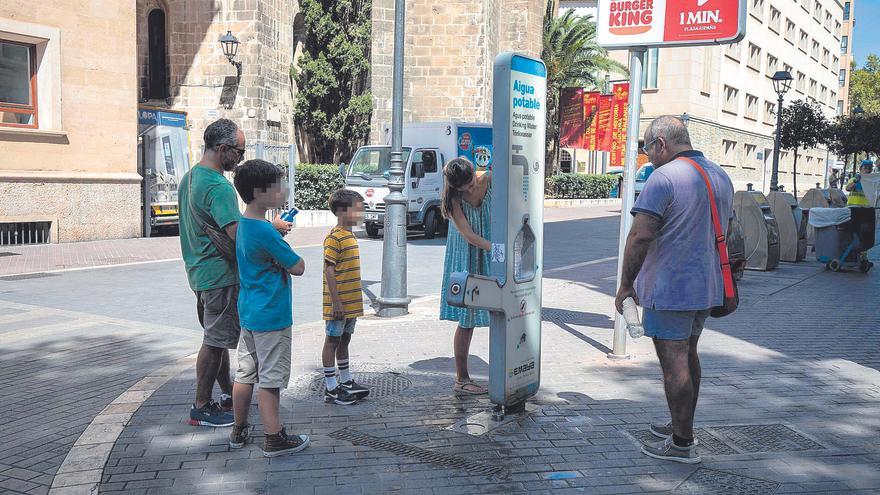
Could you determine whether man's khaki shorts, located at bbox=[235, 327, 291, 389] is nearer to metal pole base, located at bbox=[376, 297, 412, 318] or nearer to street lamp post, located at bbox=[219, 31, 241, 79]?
metal pole base, located at bbox=[376, 297, 412, 318]

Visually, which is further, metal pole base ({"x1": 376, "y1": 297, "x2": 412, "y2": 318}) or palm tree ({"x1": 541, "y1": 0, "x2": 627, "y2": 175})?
palm tree ({"x1": 541, "y1": 0, "x2": 627, "y2": 175})

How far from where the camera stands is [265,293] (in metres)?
4.17

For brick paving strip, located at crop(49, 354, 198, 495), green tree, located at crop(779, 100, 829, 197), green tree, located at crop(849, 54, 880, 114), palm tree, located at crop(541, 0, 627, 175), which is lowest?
brick paving strip, located at crop(49, 354, 198, 495)

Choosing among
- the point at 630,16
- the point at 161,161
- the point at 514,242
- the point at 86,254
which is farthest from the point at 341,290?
the point at 161,161

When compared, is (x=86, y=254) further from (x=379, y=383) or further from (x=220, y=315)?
(x=220, y=315)

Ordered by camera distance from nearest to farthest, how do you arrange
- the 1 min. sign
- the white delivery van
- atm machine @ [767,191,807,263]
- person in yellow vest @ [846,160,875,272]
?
the 1 min. sign
person in yellow vest @ [846,160,875,272]
atm machine @ [767,191,807,263]
the white delivery van

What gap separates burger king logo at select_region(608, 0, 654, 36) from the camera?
21.7 feet

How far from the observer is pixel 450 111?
2828 cm

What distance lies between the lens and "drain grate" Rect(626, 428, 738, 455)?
14.5 ft

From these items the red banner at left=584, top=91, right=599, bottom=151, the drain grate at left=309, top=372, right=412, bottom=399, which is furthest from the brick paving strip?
the red banner at left=584, top=91, right=599, bottom=151

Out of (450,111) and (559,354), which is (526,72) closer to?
(559,354)

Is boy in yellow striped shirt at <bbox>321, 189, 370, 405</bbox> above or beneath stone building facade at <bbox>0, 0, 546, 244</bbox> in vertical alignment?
beneath

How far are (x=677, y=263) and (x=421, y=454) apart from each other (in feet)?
5.88

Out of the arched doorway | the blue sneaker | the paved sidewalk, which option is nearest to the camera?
the paved sidewalk
